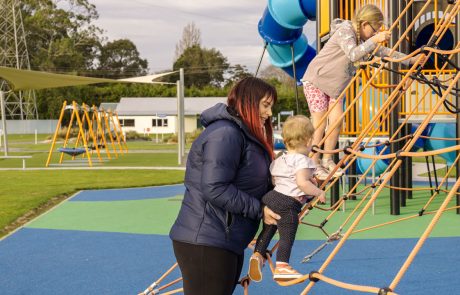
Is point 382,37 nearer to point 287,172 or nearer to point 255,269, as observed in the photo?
point 287,172

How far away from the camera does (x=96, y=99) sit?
61531 millimetres

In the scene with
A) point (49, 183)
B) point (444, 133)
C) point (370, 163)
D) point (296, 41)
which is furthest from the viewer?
point (296, 41)

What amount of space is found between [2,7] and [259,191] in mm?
61150

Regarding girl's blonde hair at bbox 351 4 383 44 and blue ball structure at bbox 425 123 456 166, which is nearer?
girl's blonde hair at bbox 351 4 383 44

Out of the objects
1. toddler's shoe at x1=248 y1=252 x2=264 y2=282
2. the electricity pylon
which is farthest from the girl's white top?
the electricity pylon

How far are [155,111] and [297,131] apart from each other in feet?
174

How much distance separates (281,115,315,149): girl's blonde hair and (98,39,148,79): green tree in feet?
248

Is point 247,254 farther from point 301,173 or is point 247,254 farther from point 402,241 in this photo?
point 301,173

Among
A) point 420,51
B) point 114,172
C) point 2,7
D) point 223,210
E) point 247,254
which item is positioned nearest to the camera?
point 223,210

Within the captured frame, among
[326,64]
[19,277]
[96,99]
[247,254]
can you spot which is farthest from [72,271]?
[96,99]

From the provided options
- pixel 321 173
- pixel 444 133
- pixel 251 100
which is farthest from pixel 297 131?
pixel 444 133

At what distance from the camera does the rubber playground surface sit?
5.74 metres

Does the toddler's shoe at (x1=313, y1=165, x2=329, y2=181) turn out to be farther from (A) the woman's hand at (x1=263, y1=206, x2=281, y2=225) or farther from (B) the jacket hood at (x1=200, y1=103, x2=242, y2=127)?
(B) the jacket hood at (x1=200, y1=103, x2=242, y2=127)

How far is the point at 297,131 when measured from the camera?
335 centimetres
